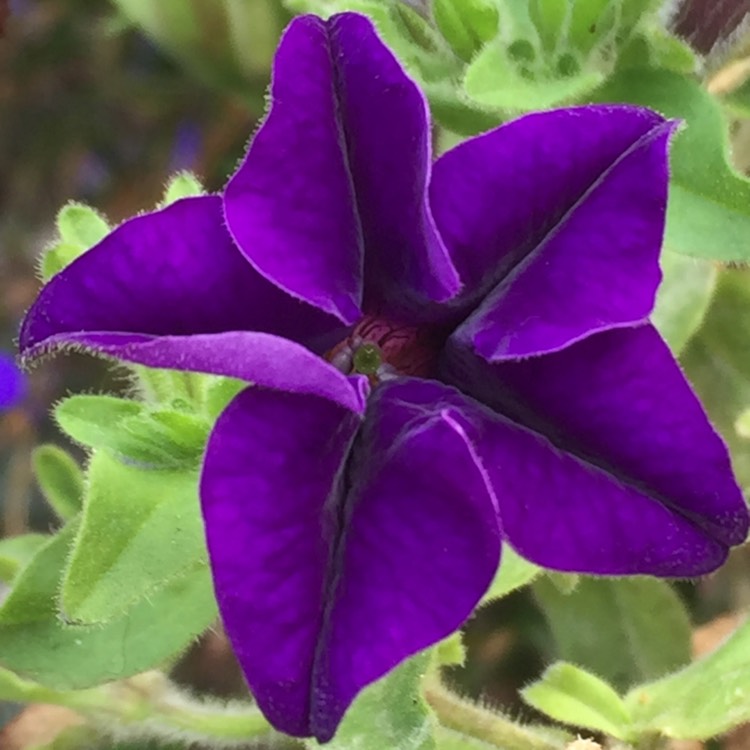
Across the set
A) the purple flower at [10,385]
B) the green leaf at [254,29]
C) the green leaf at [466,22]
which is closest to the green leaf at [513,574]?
the green leaf at [466,22]

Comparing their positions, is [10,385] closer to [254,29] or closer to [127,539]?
A: [254,29]

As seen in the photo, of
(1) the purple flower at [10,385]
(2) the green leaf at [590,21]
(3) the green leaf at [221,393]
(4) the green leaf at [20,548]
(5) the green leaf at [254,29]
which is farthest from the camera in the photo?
(1) the purple flower at [10,385]

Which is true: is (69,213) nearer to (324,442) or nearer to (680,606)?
(324,442)

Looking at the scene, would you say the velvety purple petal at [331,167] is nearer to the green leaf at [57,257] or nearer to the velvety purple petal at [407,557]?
the velvety purple petal at [407,557]

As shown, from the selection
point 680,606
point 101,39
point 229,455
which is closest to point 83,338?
point 229,455

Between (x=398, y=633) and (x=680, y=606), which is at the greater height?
(x=398, y=633)

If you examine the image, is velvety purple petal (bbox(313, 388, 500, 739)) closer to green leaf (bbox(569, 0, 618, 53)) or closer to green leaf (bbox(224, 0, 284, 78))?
green leaf (bbox(569, 0, 618, 53))
